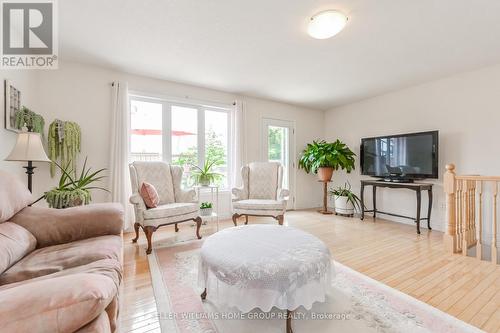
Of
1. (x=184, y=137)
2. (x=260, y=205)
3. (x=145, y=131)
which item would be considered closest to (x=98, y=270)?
(x=260, y=205)

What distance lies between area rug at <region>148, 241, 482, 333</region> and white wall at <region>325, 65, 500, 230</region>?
2.68 meters

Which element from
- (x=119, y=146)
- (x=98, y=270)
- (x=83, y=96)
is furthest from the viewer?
(x=119, y=146)

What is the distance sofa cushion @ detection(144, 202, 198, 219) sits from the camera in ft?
8.27

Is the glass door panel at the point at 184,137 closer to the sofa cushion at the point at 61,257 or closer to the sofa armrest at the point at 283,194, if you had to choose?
the sofa armrest at the point at 283,194

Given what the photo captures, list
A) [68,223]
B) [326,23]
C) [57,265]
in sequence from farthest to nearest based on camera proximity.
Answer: [326,23], [68,223], [57,265]

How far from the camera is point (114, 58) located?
113 inches

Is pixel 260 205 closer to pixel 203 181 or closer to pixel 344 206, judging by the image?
pixel 203 181

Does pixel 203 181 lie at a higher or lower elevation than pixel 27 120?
lower

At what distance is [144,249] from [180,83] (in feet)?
8.67

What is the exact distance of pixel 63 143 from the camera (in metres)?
2.78

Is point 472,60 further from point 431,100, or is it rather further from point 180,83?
point 180,83

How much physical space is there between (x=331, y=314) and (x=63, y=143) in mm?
3419

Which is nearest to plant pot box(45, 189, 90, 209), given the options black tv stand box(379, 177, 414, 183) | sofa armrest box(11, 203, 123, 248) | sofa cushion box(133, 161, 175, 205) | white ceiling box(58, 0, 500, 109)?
sofa armrest box(11, 203, 123, 248)

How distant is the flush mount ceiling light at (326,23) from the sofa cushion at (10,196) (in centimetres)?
271
